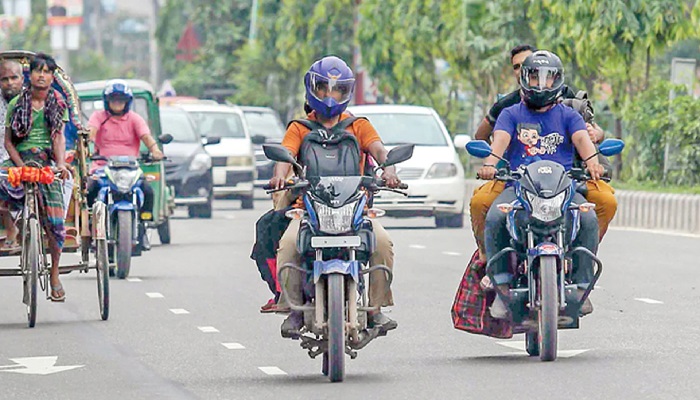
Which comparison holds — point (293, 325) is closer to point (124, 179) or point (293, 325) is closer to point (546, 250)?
point (546, 250)

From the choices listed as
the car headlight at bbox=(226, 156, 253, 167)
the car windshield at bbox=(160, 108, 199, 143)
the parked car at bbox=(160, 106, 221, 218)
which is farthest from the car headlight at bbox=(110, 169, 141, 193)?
the car headlight at bbox=(226, 156, 253, 167)

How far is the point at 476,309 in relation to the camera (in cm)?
1125

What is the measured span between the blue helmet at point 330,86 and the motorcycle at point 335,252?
376mm

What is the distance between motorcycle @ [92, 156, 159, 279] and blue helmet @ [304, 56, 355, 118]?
23.2 feet

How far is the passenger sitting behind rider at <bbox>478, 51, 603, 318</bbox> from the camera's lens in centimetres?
1091

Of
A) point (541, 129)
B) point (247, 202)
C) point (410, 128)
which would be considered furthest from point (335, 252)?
point (247, 202)

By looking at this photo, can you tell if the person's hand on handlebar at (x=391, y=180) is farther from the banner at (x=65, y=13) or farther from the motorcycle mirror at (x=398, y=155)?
the banner at (x=65, y=13)

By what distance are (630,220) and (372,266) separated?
1597 cm

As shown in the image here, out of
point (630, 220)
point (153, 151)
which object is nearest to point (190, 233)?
point (630, 220)

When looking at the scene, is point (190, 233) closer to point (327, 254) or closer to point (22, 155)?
point (22, 155)

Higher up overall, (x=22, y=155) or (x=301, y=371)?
(x=22, y=155)

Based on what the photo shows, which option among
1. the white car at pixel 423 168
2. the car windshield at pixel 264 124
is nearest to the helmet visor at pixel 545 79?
the white car at pixel 423 168

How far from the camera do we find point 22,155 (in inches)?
534

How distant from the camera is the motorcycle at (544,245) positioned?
34.6 feet
